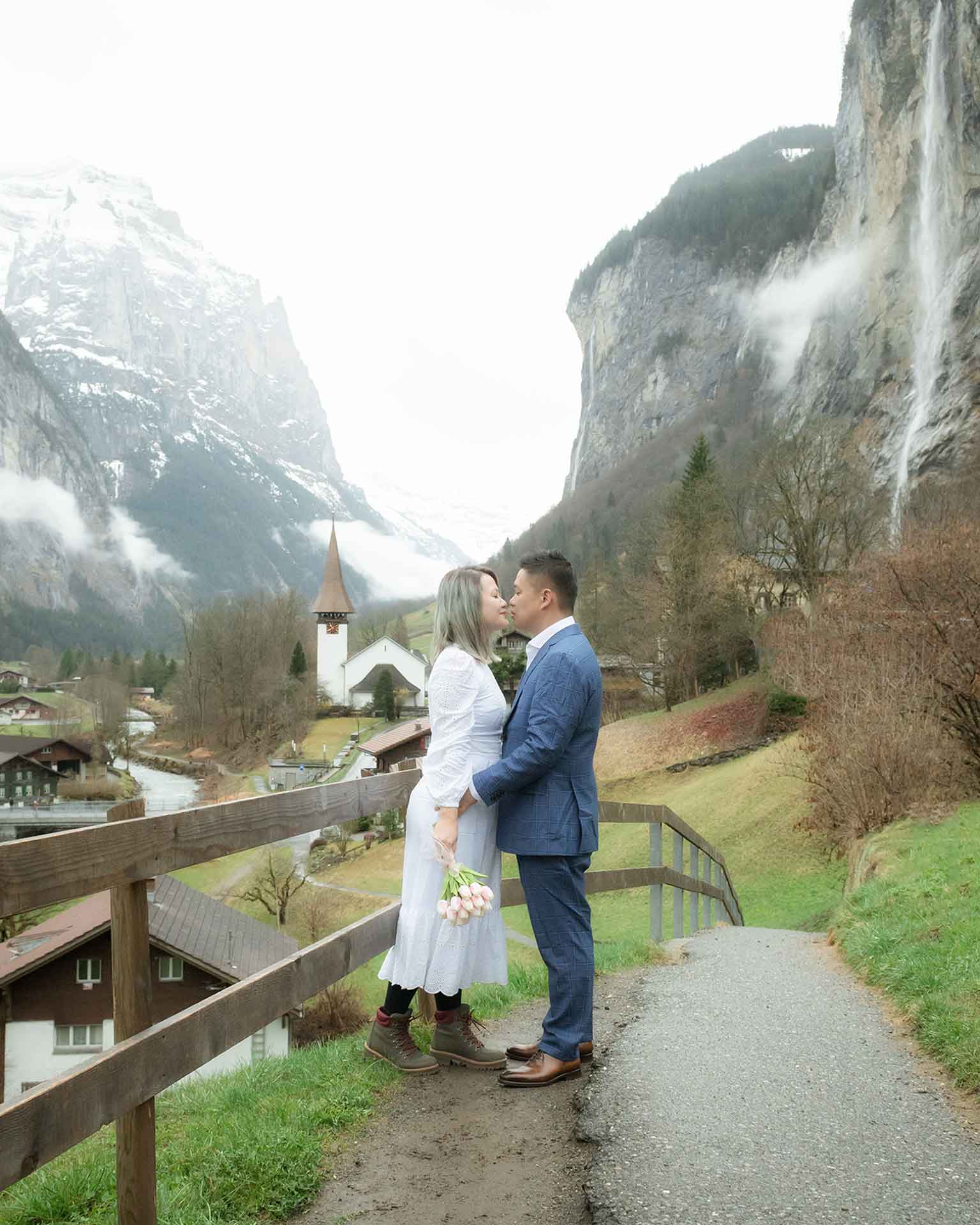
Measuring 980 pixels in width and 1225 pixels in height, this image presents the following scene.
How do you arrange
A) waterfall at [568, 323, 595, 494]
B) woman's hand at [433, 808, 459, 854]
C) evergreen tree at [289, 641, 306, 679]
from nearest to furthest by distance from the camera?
Answer: woman's hand at [433, 808, 459, 854]
evergreen tree at [289, 641, 306, 679]
waterfall at [568, 323, 595, 494]

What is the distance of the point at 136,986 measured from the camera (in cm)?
285

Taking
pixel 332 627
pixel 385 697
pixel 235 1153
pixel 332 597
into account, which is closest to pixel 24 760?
pixel 385 697

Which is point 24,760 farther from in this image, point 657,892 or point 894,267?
point 657,892

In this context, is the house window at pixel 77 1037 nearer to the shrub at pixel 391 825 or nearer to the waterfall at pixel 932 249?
the shrub at pixel 391 825

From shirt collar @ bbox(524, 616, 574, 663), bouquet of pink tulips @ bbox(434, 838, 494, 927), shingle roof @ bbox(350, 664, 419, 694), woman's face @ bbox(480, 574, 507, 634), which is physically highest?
woman's face @ bbox(480, 574, 507, 634)

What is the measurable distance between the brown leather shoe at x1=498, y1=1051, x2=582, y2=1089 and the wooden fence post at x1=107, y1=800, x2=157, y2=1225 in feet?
5.77

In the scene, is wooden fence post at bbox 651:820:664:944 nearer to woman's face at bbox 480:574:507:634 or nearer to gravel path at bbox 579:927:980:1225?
gravel path at bbox 579:927:980:1225

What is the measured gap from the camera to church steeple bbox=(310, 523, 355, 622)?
10506cm

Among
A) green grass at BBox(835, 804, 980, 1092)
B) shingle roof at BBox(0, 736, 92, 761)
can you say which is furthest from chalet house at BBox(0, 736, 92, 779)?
green grass at BBox(835, 804, 980, 1092)

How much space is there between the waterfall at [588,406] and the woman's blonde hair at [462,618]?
601 feet

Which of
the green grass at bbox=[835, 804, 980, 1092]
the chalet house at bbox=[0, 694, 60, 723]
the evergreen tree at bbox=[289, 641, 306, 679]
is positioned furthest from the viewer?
the chalet house at bbox=[0, 694, 60, 723]

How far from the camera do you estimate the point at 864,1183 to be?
3.37 m

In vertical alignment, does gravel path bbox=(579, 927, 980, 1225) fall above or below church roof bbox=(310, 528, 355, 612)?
above

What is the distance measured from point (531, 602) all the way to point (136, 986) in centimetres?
227
